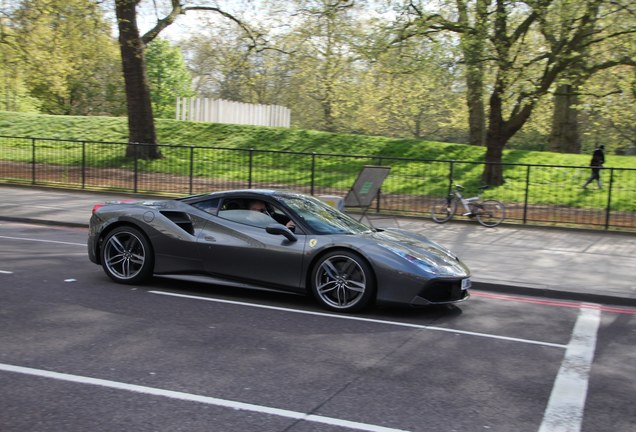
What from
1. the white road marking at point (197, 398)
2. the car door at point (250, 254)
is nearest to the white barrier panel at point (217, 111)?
the car door at point (250, 254)

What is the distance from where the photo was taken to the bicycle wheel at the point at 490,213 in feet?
51.8

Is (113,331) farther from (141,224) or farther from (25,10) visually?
(25,10)

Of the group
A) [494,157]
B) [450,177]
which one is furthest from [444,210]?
[494,157]

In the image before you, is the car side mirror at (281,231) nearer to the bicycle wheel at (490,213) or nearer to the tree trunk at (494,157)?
the bicycle wheel at (490,213)

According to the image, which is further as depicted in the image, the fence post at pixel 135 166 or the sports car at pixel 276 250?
the fence post at pixel 135 166

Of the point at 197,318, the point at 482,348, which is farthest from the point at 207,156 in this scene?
the point at 482,348

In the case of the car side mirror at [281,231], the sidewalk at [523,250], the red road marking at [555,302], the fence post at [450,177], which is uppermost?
the fence post at [450,177]

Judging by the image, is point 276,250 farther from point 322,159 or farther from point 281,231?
point 322,159

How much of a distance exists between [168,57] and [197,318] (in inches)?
2254

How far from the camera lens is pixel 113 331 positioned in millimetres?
6141

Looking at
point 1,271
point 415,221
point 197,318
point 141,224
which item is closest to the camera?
point 197,318

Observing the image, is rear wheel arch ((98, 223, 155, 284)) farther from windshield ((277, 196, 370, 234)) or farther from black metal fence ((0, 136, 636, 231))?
black metal fence ((0, 136, 636, 231))

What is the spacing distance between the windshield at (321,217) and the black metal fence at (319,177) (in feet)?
25.8

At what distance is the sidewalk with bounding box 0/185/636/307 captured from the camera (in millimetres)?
9312
